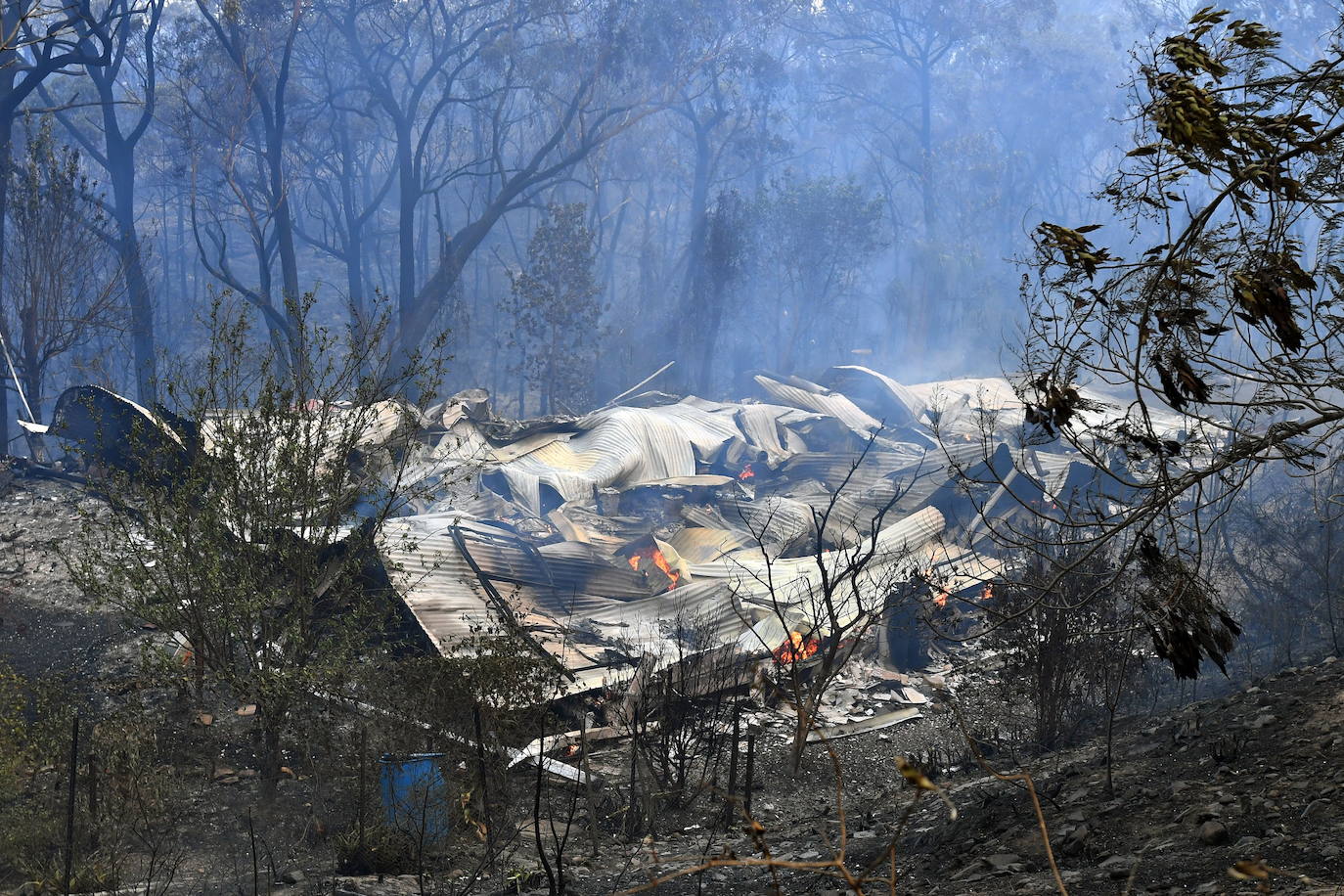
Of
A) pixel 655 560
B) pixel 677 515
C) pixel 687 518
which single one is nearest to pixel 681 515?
pixel 677 515

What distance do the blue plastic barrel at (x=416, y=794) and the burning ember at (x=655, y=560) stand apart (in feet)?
19.1

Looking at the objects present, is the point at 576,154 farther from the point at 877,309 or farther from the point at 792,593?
the point at 877,309

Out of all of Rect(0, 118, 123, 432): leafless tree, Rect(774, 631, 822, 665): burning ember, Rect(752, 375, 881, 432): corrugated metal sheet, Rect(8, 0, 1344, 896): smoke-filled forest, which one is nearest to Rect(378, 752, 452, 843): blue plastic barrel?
Rect(8, 0, 1344, 896): smoke-filled forest

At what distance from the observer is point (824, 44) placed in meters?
45.7

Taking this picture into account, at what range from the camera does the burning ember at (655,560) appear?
39.3 ft

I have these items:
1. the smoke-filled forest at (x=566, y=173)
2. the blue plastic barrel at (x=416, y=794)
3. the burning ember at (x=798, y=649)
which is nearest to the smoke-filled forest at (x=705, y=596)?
the blue plastic barrel at (x=416, y=794)

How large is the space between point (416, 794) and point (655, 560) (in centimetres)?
660

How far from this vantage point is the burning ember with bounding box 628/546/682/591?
39.3 feet

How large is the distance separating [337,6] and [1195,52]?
28.7 metres

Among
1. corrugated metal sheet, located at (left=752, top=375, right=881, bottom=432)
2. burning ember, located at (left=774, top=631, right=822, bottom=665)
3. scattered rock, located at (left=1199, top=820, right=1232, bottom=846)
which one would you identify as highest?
corrugated metal sheet, located at (left=752, top=375, right=881, bottom=432)

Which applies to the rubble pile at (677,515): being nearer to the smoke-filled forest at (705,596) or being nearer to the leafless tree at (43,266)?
the smoke-filled forest at (705,596)

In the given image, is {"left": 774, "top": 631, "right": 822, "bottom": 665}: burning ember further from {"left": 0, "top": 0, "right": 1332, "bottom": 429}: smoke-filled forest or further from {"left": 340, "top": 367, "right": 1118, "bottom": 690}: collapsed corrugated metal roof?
{"left": 0, "top": 0, "right": 1332, "bottom": 429}: smoke-filled forest

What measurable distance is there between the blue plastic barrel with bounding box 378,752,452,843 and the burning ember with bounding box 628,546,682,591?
5.81 m

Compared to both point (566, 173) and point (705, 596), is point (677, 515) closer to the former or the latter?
point (705, 596)
